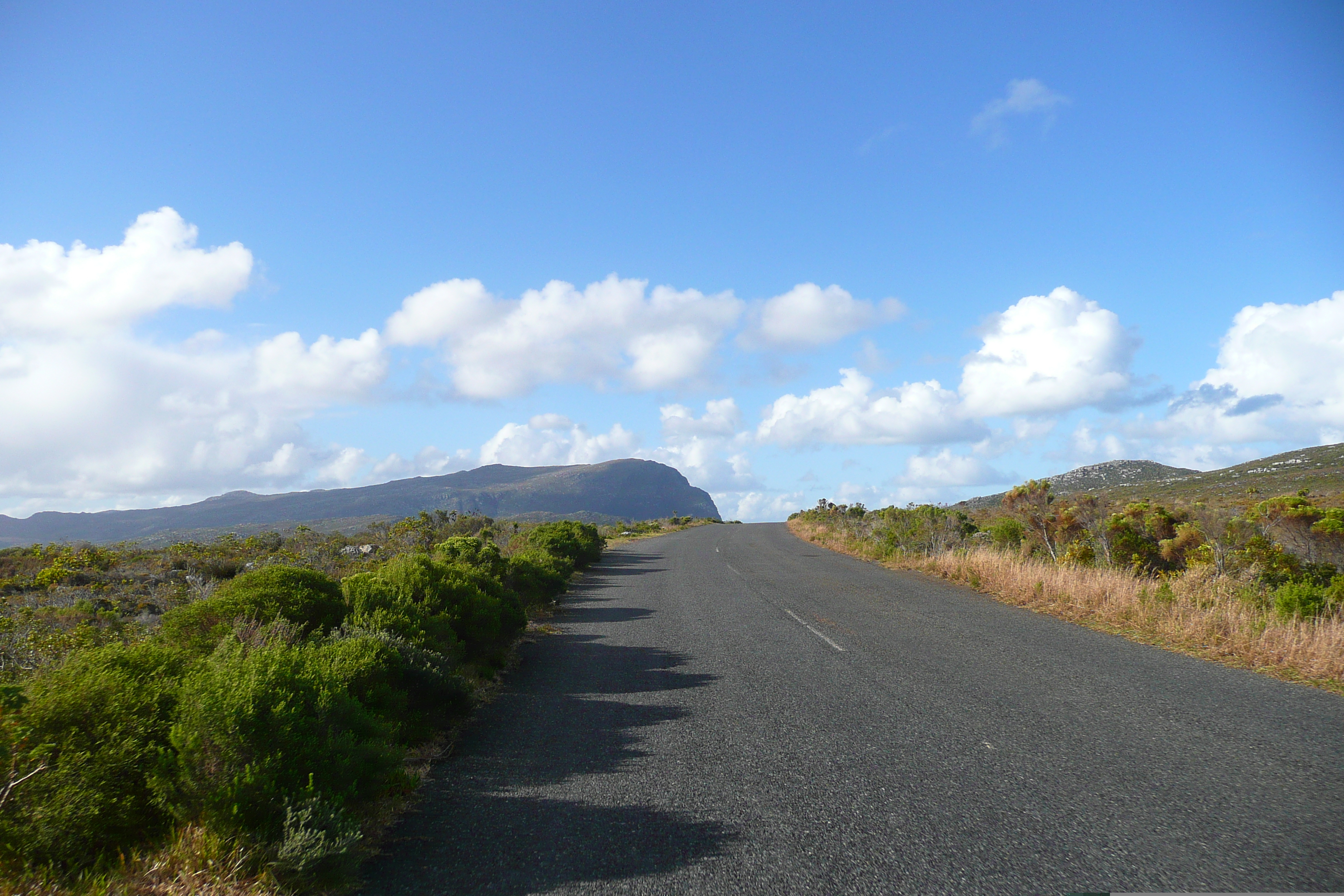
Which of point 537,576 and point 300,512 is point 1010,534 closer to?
point 537,576

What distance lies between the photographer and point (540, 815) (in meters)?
4.45

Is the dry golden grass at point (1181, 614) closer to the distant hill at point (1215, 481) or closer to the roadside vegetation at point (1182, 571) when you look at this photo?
the roadside vegetation at point (1182, 571)

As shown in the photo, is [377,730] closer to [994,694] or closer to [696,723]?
[696,723]

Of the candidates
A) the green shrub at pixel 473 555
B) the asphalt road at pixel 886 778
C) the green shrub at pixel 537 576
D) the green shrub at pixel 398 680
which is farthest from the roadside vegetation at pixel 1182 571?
the green shrub at pixel 473 555

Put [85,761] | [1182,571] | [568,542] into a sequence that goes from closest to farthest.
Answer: [85,761] < [1182,571] < [568,542]

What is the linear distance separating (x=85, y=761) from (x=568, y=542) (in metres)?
20.1

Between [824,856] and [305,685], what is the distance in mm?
3346


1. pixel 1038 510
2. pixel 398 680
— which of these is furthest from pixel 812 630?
pixel 1038 510

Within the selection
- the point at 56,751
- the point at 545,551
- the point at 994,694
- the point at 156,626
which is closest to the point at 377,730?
the point at 56,751

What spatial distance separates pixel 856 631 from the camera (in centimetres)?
1034

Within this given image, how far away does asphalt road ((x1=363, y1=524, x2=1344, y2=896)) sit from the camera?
3609 mm

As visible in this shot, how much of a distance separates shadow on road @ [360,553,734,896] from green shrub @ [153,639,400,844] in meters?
0.49

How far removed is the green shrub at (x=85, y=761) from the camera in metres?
3.48

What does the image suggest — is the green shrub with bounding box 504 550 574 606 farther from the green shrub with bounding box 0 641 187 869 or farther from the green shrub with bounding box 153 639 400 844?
the green shrub with bounding box 0 641 187 869
